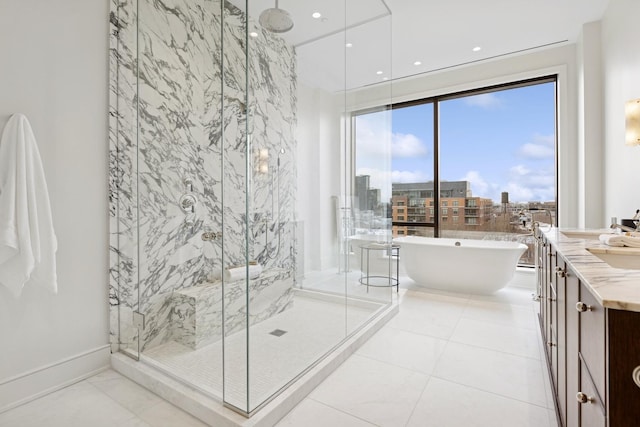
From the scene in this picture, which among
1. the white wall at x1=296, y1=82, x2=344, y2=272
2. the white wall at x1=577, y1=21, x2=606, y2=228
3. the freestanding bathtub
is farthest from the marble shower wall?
the white wall at x1=577, y1=21, x2=606, y2=228

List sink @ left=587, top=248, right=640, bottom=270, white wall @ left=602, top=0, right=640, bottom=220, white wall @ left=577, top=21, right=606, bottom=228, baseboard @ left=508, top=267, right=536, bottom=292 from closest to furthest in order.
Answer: sink @ left=587, top=248, right=640, bottom=270
white wall @ left=602, top=0, right=640, bottom=220
white wall @ left=577, top=21, right=606, bottom=228
baseboard @ left=508, top=267, right=536, bottom=292

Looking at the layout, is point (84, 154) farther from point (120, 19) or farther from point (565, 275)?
point (565, 275)

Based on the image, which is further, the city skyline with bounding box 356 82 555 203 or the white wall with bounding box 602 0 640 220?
the city skyline with bounding box 356 82 555 203

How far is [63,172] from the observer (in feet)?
6.53

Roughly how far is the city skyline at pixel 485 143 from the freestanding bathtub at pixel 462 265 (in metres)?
0.86

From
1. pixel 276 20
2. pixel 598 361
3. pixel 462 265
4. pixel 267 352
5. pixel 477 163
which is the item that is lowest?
pixel 267 352

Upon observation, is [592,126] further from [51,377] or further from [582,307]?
[51,377]

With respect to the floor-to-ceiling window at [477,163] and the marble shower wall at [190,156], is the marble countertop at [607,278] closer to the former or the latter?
the marble shower wall at [190,156]

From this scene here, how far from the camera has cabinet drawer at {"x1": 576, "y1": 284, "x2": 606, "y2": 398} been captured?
0.79 meters

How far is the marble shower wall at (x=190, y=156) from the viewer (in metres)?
2.09

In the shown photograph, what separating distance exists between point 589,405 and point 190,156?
2716 millimetres

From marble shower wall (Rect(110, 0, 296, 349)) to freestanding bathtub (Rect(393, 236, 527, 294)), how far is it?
1.97 m

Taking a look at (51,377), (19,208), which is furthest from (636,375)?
(51,377)

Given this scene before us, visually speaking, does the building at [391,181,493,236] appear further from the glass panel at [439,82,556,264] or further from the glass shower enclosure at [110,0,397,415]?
the glass shower enclosure at [110,0,397,415]
